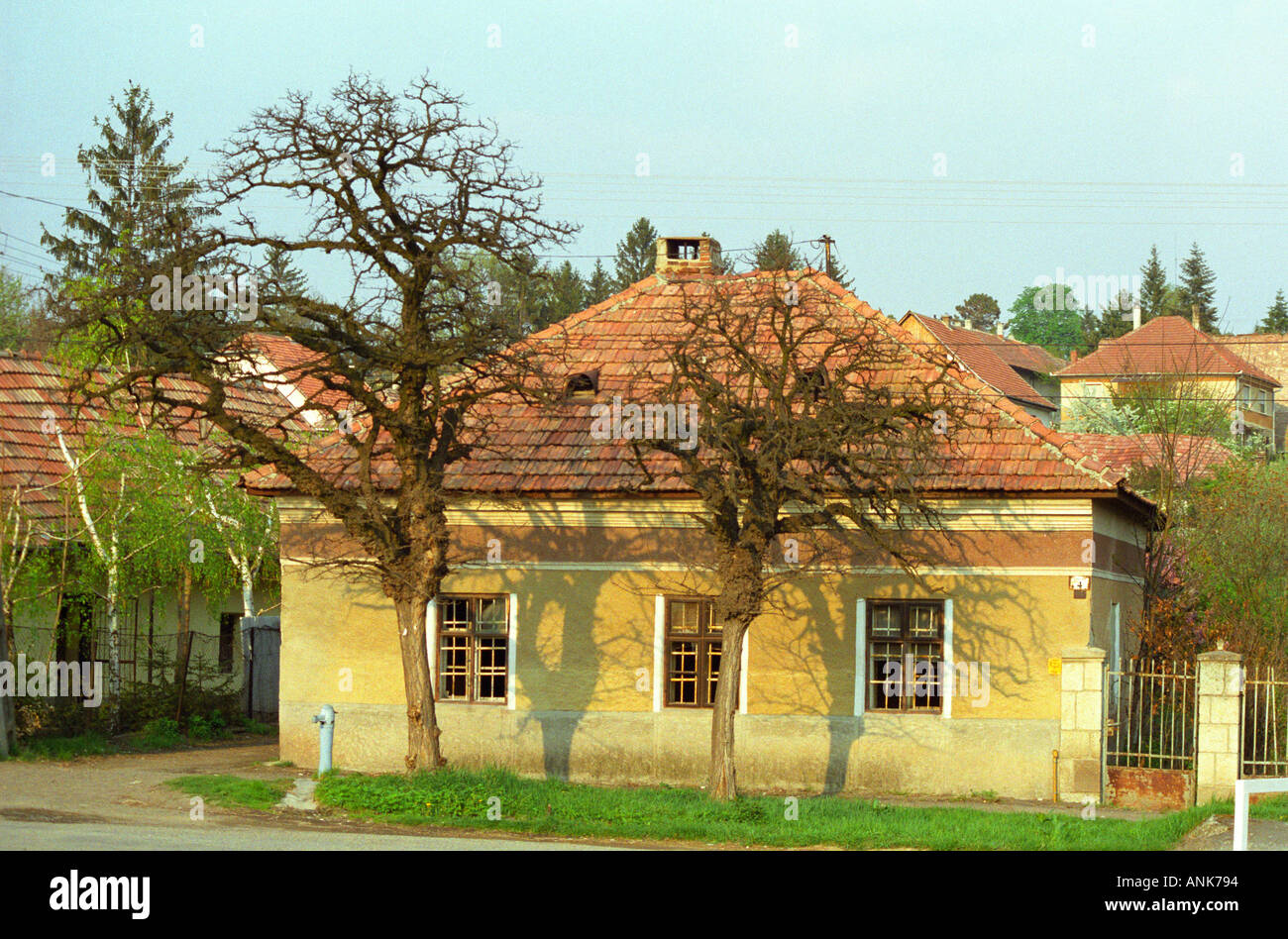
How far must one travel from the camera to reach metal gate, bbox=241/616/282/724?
1032 inches

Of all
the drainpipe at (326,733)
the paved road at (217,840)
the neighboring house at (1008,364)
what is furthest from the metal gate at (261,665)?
the neighboring house at (1008,364)

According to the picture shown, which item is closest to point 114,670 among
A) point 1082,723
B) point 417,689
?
point 417,689

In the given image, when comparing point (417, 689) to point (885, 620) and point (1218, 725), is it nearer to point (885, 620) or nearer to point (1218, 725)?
point (885, 620)

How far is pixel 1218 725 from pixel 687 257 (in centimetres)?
1097

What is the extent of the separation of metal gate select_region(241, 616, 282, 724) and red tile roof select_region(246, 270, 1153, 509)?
19.7ft

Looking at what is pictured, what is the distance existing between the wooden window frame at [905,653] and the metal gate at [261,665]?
476 inches

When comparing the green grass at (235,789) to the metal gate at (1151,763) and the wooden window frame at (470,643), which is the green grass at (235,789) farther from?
the metal gate at (1151,763)

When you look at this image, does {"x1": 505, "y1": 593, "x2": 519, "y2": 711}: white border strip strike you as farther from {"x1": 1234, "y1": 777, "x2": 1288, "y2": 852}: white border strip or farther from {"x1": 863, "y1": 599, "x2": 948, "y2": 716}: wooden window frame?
{"x1": 1234, "y1": 777, "x2": 1288, "y2": 852}: white border strip

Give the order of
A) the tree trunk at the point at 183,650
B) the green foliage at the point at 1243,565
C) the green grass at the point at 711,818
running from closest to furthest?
the green grass at the point at 711,818
the green foliage at the point at 1243,565
the tree trunk at the point at 183,650

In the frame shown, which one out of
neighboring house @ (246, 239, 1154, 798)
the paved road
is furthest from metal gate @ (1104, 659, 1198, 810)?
the paved road

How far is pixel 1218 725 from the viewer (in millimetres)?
17125

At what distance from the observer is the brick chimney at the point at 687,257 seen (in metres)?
23.0
